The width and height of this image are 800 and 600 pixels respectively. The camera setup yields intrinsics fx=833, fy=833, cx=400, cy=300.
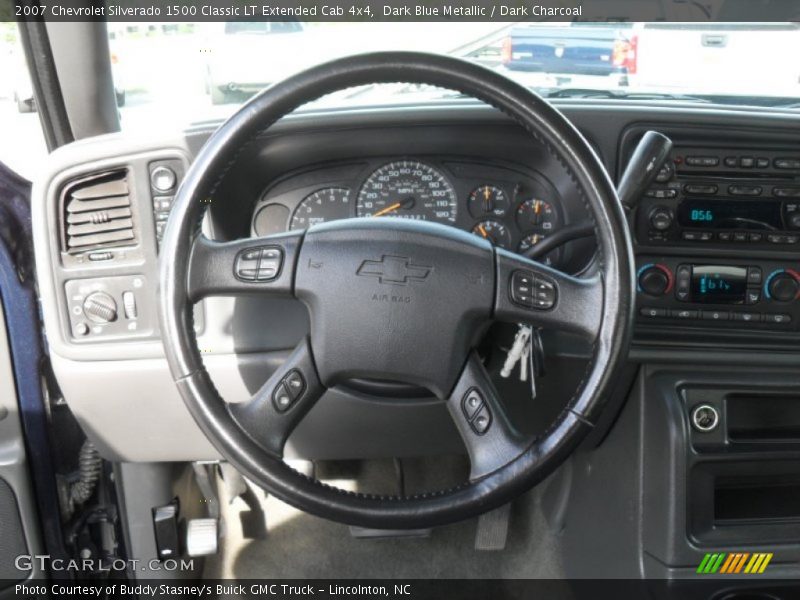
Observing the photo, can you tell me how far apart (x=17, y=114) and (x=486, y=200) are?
3.33 feet

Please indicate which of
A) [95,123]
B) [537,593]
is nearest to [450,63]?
[95,123]

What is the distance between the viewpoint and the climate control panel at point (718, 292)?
167cm

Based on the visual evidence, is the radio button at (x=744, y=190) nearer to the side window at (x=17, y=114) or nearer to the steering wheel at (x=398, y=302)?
the steering wheel at (x=398, y=302)

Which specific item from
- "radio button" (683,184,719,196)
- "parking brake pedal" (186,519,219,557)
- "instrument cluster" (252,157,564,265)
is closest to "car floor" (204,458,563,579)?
"parking brake pedal" (186,519,219,557)

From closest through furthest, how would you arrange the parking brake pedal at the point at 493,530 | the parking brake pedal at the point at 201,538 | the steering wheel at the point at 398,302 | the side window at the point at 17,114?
the steering wheel at the point at 398,302 → the side window at the point at 17,114 → the parking brake pedal at the point at 201,538 → the parking brake pedal at the point at 493,530

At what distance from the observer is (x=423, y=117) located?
1.58 meters

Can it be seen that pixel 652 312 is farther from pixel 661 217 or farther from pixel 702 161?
pixel 702 161

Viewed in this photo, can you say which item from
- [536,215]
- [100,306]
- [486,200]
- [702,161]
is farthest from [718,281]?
[100,306]

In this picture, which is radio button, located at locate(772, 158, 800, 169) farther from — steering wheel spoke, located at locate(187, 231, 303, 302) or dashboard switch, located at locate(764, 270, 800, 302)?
steering wheel spoke, located at locate(187, 231, 303, 302)

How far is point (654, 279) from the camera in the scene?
1664 millimetres

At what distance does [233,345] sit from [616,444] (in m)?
0.86

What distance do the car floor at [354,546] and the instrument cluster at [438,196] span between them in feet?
2.69

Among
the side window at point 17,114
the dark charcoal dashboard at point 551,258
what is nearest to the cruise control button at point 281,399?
the dark charcoal dashboard at point 551,258

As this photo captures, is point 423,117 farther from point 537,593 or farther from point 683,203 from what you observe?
point 537,593
